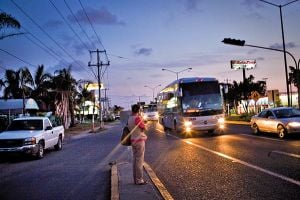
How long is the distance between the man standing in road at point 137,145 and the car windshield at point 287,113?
46.1 feet

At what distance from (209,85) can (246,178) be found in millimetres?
15704

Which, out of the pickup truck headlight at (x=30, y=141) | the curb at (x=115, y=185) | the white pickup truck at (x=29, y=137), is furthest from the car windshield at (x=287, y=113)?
the curb at (x=115, y=185)

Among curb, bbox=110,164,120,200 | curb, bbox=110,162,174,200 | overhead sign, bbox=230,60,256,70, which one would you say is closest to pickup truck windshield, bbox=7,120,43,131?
curb, bbox=110,162,174,200

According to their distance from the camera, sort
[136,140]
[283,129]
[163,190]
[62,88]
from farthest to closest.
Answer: [62,88] → [283,129] → [136,140] → [163,190]

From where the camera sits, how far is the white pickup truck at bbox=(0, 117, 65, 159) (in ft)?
55.9

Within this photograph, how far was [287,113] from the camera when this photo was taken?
22.3 meters

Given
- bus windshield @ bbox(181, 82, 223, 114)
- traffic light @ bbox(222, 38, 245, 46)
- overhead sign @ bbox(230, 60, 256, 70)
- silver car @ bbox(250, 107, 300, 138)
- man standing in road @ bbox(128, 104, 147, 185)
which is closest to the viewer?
man standing in road @ bbox(128, 104, 147, 185)

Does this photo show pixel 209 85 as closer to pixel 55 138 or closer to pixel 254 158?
pixel 55 138

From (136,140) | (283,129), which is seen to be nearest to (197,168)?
(136,140)

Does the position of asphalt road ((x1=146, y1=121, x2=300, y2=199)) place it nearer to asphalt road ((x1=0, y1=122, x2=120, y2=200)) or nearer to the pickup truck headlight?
asphalt road ((x1=0, y1=122, x2=120, y2=200))

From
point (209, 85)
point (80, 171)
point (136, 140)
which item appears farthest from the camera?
point (209, 85)

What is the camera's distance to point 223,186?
30.3 ft

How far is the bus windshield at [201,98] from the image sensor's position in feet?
82.1

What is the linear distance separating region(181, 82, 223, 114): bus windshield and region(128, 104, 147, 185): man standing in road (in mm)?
15539
